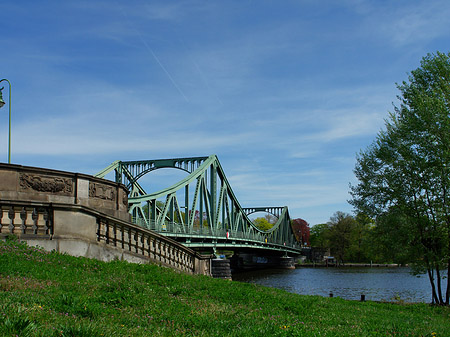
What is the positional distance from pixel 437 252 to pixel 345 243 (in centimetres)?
7577

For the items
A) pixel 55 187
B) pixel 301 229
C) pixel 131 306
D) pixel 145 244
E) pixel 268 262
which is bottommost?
pixel 268 262

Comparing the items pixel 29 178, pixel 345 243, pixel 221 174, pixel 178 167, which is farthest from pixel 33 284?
pixel 345 243

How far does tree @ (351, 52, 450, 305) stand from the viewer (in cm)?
2019

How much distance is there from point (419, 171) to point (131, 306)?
55.7 feet

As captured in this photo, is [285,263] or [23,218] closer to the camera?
[23,218]

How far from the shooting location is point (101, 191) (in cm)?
1557

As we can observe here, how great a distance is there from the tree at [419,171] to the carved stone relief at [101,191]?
1286cm

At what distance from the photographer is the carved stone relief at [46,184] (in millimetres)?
13219

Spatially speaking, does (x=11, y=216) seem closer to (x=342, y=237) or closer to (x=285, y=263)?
(x=285, y=263)

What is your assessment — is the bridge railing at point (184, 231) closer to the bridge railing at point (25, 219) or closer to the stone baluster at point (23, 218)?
the bridge railing at point (25, 219)

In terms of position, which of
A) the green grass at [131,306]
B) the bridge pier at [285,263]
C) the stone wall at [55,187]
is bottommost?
the bridge pier at [285,263]

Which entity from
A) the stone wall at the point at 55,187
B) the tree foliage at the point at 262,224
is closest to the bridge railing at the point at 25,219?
the stone wall at the point at 55,187

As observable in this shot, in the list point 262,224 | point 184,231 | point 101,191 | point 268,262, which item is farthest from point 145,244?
point 262,224

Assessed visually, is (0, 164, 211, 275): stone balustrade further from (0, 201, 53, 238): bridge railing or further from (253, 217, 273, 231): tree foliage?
(253, 217, 273, 231): tree foliage
